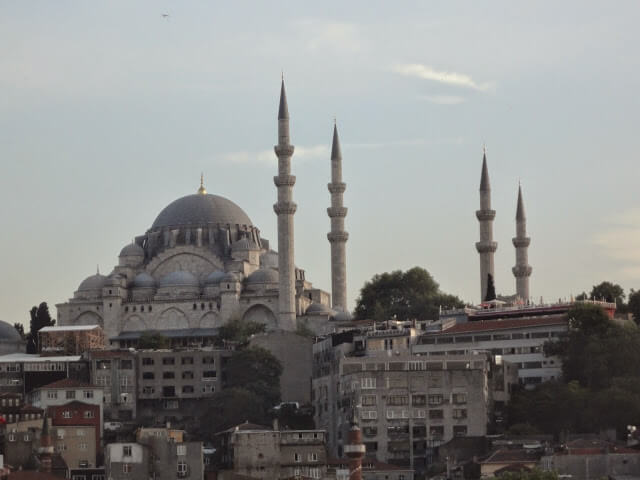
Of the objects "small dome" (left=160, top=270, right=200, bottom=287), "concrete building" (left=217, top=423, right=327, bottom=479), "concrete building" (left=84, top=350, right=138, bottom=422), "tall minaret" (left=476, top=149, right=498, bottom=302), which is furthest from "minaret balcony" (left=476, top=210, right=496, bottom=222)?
"concrete building" (left=217, top=423, right=327, bottom=479)

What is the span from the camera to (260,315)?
99875 millimetres

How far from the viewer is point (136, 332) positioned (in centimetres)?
10069

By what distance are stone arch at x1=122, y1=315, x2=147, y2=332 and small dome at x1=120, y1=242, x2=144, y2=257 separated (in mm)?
6037

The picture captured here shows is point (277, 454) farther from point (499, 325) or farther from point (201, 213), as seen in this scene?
point (201, 213)

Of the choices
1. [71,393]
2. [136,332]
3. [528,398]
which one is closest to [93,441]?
[71,393]

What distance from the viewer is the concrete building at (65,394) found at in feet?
260

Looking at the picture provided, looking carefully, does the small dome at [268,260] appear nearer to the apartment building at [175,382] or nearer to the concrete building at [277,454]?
the apartment building at [175,382]

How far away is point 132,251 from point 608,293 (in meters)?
26.0

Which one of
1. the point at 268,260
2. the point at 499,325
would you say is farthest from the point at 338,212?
the point at 499,325

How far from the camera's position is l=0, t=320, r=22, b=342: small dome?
95.9 m

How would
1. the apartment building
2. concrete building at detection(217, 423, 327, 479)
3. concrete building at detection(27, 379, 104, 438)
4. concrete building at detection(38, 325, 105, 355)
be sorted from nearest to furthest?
concrete building at detection(217, 423, 327, 479)
concrete building at detection(27, 379, 104, 438)
the apartment building
concrete building at detection(38, 325, 105, 355)

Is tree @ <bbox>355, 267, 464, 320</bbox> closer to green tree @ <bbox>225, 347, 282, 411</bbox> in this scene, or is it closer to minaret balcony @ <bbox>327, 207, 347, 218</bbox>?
minaret balcony @ <bbox>327, 207, 347, 218</bbox>

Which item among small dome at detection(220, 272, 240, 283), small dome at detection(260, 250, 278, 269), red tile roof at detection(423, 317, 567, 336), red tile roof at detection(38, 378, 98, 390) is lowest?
red tile roof at detection(38, 378, 98, 390)

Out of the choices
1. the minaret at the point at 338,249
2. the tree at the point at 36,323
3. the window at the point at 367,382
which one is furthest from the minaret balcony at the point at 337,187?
the window at the point at 367,382
